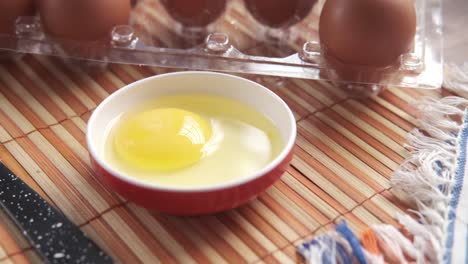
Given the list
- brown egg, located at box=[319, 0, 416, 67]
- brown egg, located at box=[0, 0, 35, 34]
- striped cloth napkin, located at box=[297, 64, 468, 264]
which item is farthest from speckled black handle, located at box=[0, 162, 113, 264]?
brown egg, located at box=[319, 0, 416, 67]

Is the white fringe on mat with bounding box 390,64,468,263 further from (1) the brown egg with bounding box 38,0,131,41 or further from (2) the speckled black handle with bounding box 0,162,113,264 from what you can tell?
(1) the brown egg with bounding box 38,0,131,41

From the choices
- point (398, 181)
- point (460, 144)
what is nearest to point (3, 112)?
point (398, 181)

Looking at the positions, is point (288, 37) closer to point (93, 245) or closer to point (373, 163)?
point (373, 163)

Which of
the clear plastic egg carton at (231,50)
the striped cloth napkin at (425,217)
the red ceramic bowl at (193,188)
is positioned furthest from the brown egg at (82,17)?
the striped cloth napkin at (425,217)

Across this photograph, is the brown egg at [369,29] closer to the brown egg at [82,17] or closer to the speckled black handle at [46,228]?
the brown egg at [82,17]

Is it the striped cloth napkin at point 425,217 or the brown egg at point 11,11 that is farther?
the brown egg at point 11,11

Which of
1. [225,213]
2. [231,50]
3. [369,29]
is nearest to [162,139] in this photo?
[225,213]
